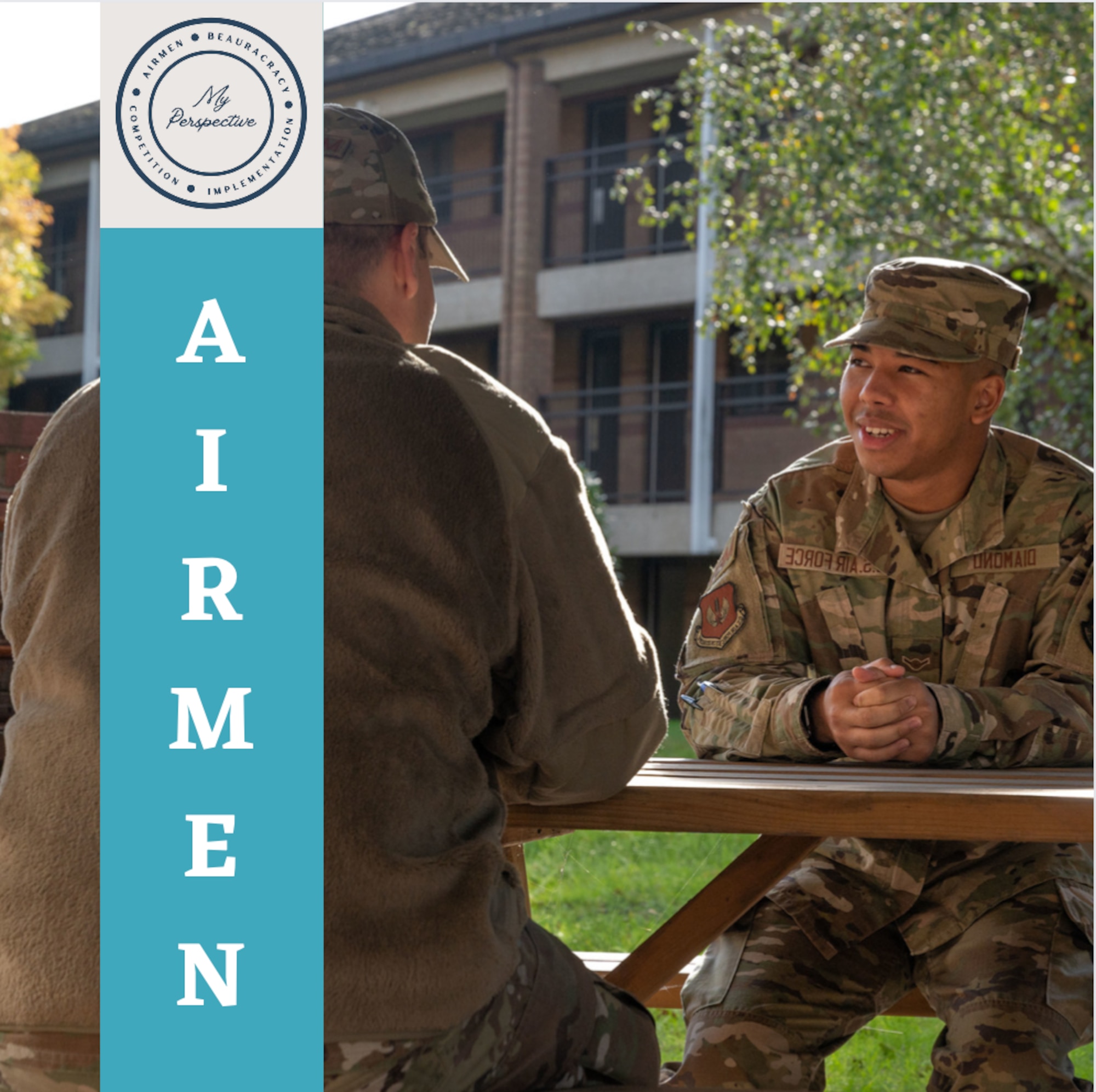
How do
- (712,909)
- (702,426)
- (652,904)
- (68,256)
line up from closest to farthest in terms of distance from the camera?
(712,909) < (652,904) < (702,426) < (68,256)

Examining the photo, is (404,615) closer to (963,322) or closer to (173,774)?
(173,774)

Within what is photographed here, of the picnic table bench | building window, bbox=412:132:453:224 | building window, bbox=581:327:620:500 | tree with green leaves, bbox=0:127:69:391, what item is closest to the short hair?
the picnic table bench

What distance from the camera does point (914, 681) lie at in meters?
2.45

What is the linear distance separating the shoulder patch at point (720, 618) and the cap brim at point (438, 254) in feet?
3.05

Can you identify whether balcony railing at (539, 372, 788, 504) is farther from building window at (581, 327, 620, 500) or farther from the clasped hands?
the clasped hands

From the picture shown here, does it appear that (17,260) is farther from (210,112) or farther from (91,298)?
(210,112)

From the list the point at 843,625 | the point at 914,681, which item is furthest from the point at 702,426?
the point at 914,681

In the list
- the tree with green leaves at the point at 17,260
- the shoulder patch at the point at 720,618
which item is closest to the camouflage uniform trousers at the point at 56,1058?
the shoulder patch at the point at 720,618

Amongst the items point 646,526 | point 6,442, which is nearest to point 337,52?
point 646,526

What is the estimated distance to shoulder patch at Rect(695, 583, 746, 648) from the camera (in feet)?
9.23

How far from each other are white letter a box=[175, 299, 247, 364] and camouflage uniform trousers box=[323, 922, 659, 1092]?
74 cm

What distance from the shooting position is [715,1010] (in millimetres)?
2520

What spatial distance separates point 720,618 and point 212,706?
1.38 metres

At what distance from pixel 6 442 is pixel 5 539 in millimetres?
1470
